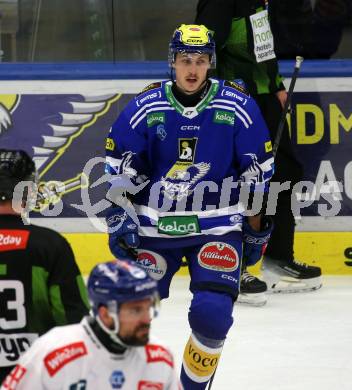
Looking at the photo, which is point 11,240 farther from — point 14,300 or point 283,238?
point 283,238

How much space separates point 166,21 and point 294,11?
670 mm

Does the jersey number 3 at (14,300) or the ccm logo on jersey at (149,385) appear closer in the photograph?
the ccm logo on jersey at (149,385)

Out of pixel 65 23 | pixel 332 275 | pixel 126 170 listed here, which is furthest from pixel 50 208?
pixel 126 170

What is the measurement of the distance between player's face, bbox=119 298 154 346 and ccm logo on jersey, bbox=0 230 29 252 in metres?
0.48

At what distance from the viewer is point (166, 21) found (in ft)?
22.7

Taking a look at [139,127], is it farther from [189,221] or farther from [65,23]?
[65,23]

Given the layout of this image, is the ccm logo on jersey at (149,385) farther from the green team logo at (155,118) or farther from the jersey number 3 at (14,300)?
the green team logo at (155,118)

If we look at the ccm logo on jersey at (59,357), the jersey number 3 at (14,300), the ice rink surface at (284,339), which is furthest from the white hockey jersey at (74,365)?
the ice rink surface at (284,339)

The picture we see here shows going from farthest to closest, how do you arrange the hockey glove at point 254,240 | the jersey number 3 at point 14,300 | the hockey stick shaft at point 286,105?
the hockey stick shaft at point 286,105, the hockey glove at point 254,240, the jersey number 3 at point 14,300

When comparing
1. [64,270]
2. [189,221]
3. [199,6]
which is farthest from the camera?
[199,6]

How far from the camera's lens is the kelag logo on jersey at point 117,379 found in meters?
2.88

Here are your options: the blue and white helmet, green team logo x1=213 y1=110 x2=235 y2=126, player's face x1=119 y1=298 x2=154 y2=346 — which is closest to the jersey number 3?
player's face x1=119 y1=298 x2=154 y2=346

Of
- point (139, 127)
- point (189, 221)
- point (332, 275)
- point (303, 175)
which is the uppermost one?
point (139, 127)

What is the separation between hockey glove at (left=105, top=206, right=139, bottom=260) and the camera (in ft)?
14.7
